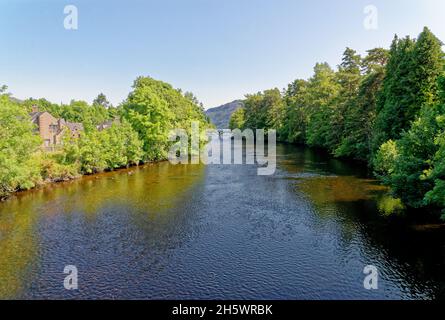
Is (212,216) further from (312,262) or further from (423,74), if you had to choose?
(423,74)

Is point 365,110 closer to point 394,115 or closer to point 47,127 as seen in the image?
point 394,115

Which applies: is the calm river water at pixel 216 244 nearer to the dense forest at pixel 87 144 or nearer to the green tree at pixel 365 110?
the dense forest at pixel 87 144

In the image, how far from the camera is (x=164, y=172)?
1930 inches

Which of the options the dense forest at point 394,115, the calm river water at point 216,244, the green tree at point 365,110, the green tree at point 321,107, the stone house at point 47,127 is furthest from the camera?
the green tree at point 321,107

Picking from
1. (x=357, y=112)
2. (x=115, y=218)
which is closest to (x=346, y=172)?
(x=357, y=112)

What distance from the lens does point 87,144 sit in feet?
151

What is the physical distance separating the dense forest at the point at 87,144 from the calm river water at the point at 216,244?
3196mm

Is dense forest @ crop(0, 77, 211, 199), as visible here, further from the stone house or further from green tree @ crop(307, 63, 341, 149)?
green tree @ crop(307, 63, 341, 149)

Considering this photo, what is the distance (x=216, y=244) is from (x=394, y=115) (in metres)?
30.1

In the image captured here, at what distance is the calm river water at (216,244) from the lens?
1628 cm

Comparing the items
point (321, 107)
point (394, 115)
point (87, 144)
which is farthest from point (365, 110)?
point (87, 144)

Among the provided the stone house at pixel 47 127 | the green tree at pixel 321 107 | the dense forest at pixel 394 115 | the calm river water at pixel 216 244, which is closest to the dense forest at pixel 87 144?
the calm river water at pixel 216 244

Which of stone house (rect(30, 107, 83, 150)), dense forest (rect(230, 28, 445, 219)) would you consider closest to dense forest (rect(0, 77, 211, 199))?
stone house (rect(30, 107, 83, 150))

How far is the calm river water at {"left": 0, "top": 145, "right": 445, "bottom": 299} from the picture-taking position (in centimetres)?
1628
